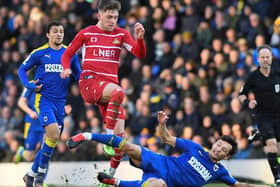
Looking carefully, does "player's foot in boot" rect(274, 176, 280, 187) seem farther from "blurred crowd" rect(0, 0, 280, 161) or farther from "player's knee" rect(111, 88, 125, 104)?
"player's knee" rect(111, 88, 125, 104)

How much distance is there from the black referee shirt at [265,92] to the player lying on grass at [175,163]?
9.80 feet

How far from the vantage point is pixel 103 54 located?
12.4 meters

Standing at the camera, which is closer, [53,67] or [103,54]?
[103,54]

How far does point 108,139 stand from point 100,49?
1611mm

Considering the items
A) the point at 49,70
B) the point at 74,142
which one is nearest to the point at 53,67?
the point at 49,70

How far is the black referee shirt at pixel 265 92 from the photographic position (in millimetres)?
14562

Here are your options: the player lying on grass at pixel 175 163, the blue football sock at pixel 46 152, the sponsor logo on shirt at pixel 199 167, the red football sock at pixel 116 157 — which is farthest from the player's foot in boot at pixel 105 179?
the blue football sock at pixel 46 152

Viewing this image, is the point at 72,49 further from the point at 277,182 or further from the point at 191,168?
the point at 277,182

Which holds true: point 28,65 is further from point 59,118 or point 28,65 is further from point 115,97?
point 115,97

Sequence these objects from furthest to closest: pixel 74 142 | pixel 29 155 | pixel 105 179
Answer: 1. pixel 29 155
2. pixel 105 179
3. pixel 74 142

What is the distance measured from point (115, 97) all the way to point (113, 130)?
538mm

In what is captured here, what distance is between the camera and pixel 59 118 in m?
13.7

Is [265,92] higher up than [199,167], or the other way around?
[265,92]

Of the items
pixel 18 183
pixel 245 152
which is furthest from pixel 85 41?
pixel 245 152
